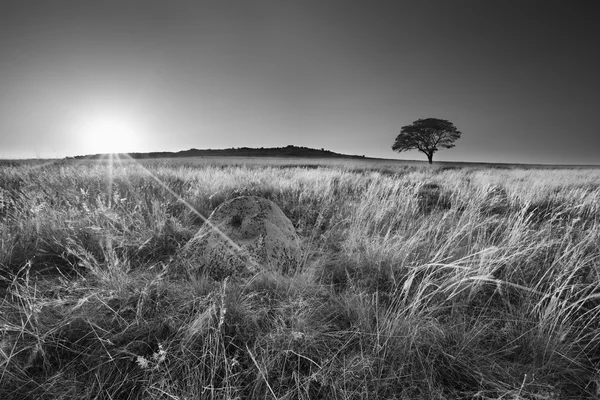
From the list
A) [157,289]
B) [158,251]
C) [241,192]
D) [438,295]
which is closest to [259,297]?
[157,289]

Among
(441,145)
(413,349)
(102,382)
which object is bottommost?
(102,382)

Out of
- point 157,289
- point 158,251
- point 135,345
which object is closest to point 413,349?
point 135,345

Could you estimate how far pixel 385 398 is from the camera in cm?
113

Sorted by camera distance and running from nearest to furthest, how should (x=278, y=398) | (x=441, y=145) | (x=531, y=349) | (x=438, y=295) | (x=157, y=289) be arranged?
(x=278, y=398), (x=531, y=349), (x=157, y=289), (x=438, y=295), (x=441, y=145)

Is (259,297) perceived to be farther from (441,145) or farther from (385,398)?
(441,145)

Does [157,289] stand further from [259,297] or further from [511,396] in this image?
[511,396]

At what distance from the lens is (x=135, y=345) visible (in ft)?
4.42

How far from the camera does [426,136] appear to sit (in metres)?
37.8

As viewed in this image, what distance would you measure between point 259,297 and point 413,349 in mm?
1034

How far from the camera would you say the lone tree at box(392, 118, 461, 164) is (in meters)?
37.1

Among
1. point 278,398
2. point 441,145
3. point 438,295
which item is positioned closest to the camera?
point 278,398

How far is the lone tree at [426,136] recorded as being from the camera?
3709 cm

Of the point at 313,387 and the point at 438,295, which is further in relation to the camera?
→ the point at 438,295

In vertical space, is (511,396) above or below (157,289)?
below
